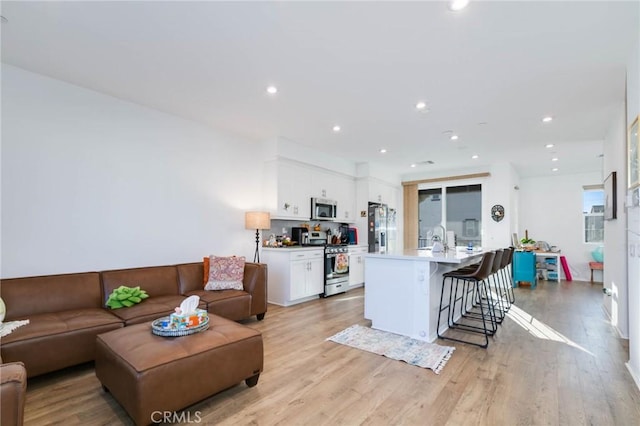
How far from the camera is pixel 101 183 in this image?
3.40 meters

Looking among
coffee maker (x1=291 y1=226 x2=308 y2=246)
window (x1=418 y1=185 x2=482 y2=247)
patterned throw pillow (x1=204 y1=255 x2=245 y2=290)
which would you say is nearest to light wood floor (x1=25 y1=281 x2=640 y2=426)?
patterned throw pillow (x1=204 y1=255 x2=245 y2=290)

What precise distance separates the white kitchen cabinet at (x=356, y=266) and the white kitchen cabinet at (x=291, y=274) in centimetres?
101

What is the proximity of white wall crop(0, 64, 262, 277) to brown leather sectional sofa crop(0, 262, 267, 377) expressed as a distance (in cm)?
30

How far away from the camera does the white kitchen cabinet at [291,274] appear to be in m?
4.65

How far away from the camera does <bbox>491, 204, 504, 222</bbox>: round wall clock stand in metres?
6.43

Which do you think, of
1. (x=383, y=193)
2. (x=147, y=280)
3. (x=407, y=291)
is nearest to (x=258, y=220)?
(x=147, y=280)

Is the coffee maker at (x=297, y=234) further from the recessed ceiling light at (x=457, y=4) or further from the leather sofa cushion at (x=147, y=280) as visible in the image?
the recessed ceiling light at (x=457, y=4)

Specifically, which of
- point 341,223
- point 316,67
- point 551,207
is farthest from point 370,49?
point 551,207

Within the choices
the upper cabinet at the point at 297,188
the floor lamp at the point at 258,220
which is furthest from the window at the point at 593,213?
the floor lamp at the point at 258,220

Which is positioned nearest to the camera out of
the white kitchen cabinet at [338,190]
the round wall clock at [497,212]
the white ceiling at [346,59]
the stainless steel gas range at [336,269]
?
the white ceiling at [346,59]

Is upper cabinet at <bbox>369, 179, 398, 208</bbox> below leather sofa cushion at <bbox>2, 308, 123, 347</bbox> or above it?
above

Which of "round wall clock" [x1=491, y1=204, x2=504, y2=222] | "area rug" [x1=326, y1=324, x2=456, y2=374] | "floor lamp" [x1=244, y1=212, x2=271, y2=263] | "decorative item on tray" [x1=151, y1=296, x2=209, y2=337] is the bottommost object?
"area rug" [x1=326, y1=324, x2=456, y2=374]

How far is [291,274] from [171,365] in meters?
2.84

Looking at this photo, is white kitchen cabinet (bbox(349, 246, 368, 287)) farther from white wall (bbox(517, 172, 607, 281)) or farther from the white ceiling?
white wall (bbox(517, 172, 607, 281))
